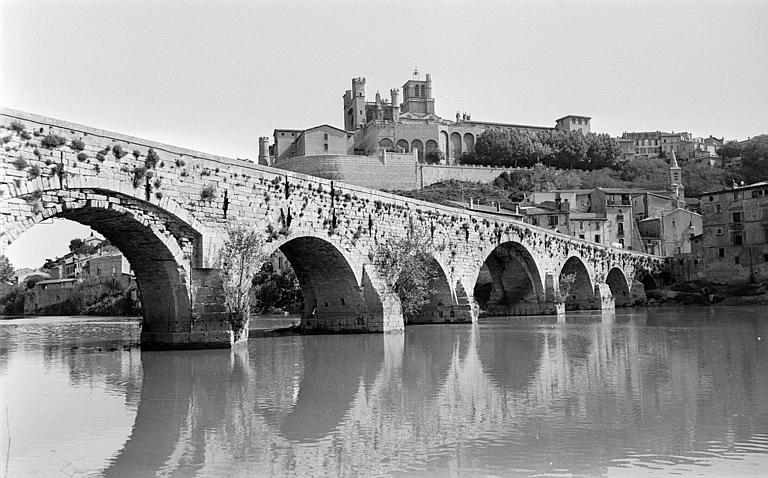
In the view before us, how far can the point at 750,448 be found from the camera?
28.9 ft

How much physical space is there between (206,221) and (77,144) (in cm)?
449

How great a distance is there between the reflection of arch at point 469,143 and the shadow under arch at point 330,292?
92.7m

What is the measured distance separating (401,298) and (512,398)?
1643 cm

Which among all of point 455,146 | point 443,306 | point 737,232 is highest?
point 455,146

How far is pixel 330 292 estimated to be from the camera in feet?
91.6

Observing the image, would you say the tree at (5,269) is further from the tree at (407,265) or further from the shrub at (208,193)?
the tree at (407,265)

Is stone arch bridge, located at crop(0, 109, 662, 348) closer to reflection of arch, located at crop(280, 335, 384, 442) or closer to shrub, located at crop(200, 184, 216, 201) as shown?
shrub, located at crop(200, 184, 216, 201)

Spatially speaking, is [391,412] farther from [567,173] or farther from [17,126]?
[567,173]

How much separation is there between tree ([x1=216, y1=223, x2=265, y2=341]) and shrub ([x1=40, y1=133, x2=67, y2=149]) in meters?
5.49

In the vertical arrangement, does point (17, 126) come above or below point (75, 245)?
below

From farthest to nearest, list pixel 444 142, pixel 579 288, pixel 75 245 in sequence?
pixel 444 142
pixel 75 245
pixel 579 288

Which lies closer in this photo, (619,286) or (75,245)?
(619,286)

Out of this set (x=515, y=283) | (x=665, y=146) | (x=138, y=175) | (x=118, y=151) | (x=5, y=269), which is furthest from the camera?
(x=665, y=146)

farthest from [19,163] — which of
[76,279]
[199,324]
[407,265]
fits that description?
[76,279]
